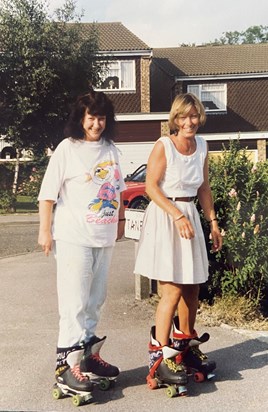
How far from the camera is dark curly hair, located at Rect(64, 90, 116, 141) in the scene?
4531mm

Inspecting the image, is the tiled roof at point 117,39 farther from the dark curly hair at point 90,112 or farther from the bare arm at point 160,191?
the bare arm at point 160,191

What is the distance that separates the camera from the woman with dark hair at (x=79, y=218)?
4441 millimetres

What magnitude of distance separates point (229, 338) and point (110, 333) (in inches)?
41.2

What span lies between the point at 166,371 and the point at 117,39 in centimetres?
3124

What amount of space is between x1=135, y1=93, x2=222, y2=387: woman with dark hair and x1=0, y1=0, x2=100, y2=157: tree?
21.2 meters

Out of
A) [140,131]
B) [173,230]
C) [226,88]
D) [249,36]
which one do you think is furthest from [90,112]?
[249,36]

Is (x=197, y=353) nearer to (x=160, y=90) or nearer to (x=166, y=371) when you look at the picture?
(x=166, y=371)

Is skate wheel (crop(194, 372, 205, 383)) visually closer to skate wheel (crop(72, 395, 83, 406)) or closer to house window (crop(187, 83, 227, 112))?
skate wheel (crop(72, 395, 83, 406))

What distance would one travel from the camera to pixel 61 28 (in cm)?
2712

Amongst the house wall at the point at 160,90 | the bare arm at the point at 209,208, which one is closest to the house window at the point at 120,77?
the house wall at the point at 160,90

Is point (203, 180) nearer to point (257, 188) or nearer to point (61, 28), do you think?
point (257, 188)

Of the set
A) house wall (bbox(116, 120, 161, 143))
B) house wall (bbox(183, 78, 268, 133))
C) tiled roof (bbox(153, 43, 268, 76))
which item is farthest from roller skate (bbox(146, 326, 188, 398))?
house wall (bbox(183, 78, 268, 133))

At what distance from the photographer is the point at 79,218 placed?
4.45m

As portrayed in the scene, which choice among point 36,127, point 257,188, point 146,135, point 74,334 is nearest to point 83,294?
point 74,334
